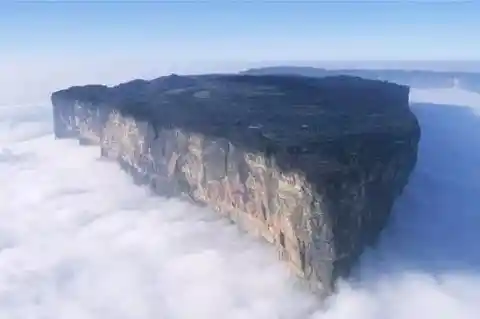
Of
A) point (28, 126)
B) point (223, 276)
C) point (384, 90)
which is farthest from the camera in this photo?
point (28, 126)

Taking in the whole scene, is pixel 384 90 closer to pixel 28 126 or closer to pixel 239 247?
pixel 239 247

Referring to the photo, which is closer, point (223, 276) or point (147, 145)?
point (223, 276)

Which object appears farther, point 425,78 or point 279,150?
point 425,78

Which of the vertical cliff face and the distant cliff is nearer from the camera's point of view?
the vertical cliff face

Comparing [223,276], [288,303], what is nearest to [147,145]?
[223,276]

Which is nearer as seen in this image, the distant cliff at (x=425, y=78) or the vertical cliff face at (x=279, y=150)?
the vertical cliff face at (x=279, y=150)

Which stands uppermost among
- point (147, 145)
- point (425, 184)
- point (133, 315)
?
Answer: point (147, 145)

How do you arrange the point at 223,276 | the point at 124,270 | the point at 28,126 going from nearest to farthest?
the point at 223,276
the point at 124,270
the point at 28,126

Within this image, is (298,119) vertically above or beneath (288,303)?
above
